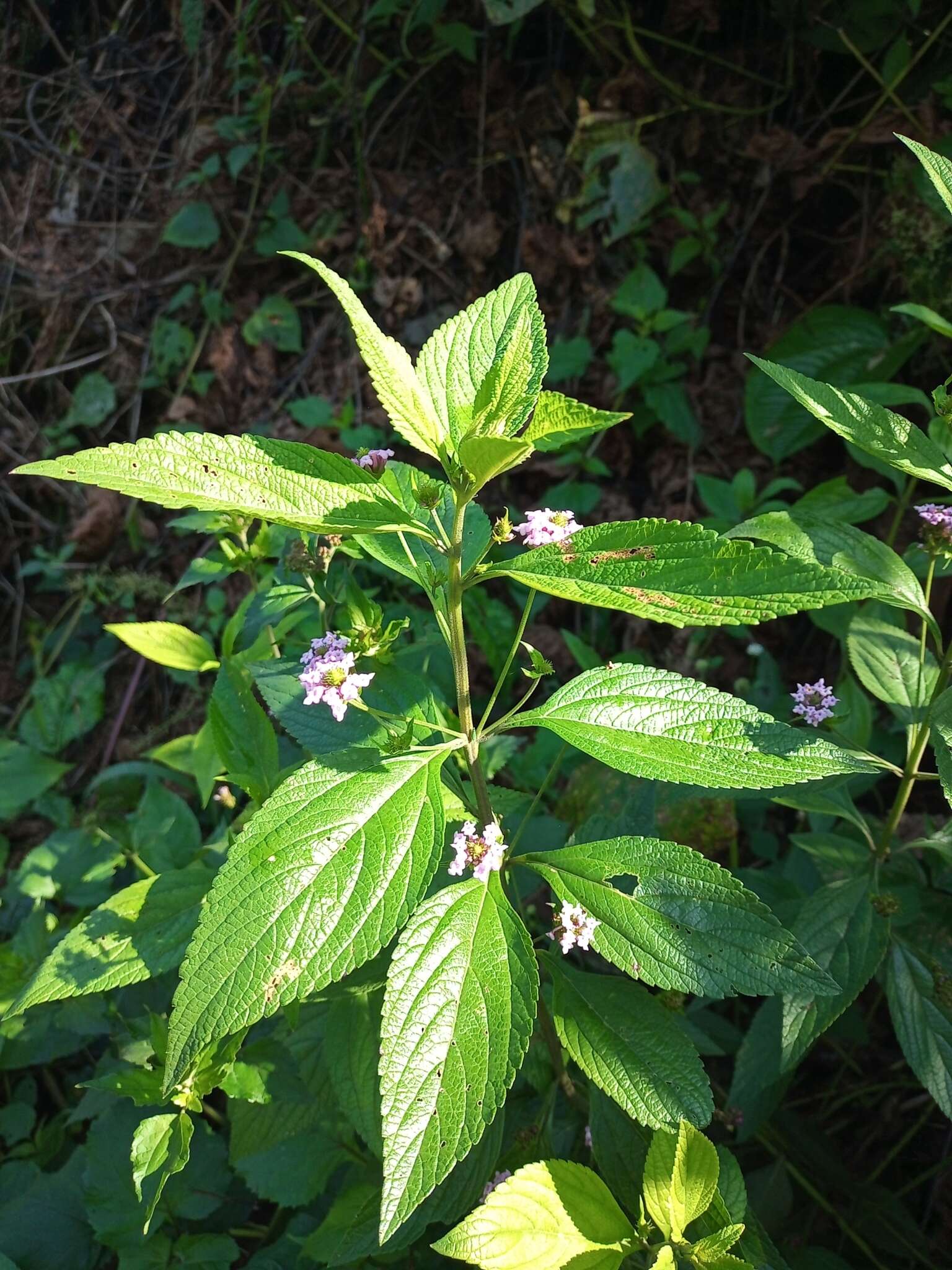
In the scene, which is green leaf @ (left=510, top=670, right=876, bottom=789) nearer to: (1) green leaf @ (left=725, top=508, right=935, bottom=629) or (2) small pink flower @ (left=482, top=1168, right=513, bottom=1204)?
(1) green leaf @ (left=725, top=508, right=935, bottom=629)

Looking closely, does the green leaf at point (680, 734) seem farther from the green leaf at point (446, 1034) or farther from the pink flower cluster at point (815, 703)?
the pink flower cluster at point (815, 703)

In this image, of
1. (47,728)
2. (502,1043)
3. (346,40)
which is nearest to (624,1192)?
(502,1043)

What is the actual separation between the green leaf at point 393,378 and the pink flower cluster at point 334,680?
0.30m

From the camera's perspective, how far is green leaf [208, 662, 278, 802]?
1.48 meters

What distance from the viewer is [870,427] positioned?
4.40 ft

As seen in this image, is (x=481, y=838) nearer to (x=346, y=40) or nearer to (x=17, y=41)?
(x=346, y=40)

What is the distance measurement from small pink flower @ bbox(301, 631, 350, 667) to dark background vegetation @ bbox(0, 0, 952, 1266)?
130cm

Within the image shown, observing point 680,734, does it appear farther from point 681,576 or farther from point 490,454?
point 490,454

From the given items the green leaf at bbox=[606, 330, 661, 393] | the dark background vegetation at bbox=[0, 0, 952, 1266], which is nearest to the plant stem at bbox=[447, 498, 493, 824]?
the dark background vegetation at bbox=[0, 0, 952, 1266]

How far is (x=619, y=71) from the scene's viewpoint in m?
3.25

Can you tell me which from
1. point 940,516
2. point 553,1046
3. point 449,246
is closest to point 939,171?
point 940,516

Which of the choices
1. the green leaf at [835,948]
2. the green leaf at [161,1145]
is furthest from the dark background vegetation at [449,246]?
the green leaf at [161,1145]

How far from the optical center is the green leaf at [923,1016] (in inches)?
54.6

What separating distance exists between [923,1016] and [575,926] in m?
0.68
